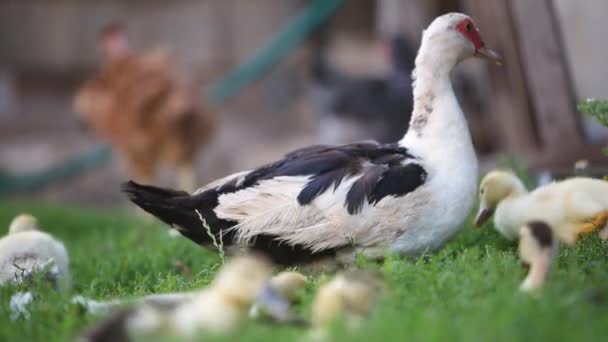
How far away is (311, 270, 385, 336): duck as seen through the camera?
2.42 m

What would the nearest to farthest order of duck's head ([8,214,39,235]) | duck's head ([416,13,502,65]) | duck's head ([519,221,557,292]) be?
1. duck's head ([519,221,557,292])
2. duck's head ([416,13,502,65])
3. duck's head ([8,214,39,235])

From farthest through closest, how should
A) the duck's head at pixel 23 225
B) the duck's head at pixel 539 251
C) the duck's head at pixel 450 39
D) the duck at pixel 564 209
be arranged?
the duck's head at pixel 23 225 → the duck's head at pixel 450 39 → the duck at pixel 564 209 → the duck's head at pixel 539 251

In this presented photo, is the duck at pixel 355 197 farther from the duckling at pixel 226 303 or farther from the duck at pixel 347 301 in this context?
the duckling at pixel 226 303

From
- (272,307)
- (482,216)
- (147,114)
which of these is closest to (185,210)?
(272,307)

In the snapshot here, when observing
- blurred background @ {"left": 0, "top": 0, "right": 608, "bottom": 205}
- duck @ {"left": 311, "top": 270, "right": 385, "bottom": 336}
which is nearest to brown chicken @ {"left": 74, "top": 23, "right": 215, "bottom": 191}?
blurred background @ {"left": 0, "top": 0, "right": 608, "bottom": 205}

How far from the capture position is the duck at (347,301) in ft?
7.93

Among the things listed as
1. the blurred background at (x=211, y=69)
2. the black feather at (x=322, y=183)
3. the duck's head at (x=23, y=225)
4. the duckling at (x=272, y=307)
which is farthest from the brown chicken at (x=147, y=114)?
the duckling at (x=272, y=307)

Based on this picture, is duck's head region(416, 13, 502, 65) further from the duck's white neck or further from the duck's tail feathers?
the duck's tail feathers

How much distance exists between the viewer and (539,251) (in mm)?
2699

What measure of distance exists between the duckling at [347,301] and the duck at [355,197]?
94cm

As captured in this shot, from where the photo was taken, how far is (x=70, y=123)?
12328 millimetres

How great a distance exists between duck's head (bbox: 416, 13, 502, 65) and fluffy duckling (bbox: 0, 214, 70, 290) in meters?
1.86

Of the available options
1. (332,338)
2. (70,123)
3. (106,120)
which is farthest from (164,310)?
(70,123)

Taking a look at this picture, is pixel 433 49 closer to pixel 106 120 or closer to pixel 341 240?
pixel 341 240
